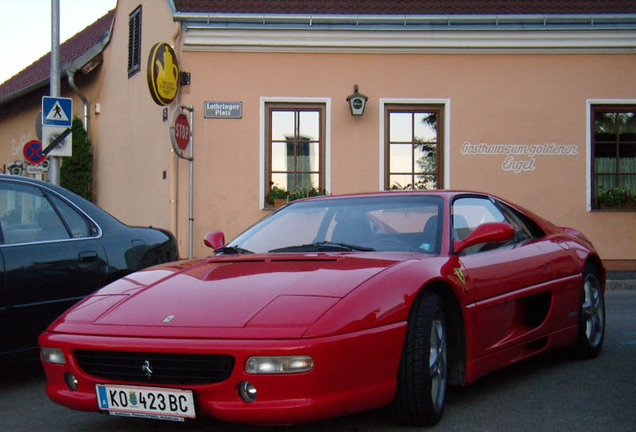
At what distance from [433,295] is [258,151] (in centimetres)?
1044

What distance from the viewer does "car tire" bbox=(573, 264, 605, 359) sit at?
582 centimetres

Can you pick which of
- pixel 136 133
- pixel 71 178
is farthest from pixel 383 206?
pixel 71 178

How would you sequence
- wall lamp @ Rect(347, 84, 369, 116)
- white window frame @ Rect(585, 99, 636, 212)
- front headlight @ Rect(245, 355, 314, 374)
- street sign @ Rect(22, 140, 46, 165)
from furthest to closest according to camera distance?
1. white window frame @ Rect(585, 99, 636, 212)
2. street sign @ Rect(22, 140, 46, 165)
3. wall lamp @ Rect(347, 84, 369, 116)
4. front headlight @ Rect(245, 355, 314, 374)

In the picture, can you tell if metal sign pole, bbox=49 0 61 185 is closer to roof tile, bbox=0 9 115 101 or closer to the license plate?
roof tile, bbox=0 9 115 101

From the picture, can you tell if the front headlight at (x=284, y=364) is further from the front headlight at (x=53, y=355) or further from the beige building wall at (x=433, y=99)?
the beige building wall at (x=433, y=99)

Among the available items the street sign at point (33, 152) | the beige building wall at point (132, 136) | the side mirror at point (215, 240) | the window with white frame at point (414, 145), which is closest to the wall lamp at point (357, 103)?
the window with white frame at point (414, 145)

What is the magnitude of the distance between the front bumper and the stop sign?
33.0 ft

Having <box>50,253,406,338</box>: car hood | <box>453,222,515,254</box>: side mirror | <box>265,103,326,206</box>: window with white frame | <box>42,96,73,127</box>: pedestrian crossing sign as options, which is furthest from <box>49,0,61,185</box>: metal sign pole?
<box>453,222,515,254</box>: side mirror

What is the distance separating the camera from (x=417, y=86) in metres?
14.5

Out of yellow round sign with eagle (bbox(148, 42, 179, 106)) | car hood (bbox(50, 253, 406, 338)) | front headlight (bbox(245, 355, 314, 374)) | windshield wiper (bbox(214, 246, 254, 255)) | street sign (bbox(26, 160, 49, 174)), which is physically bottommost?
front headlight (bbox(245, 355, 314, 374))

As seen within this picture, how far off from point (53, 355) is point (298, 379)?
Result: 128 centimetres

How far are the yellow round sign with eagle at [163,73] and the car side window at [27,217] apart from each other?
8.12 meters

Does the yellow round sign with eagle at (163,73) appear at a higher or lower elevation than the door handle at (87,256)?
higher

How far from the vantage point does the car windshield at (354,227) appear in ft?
15.3
